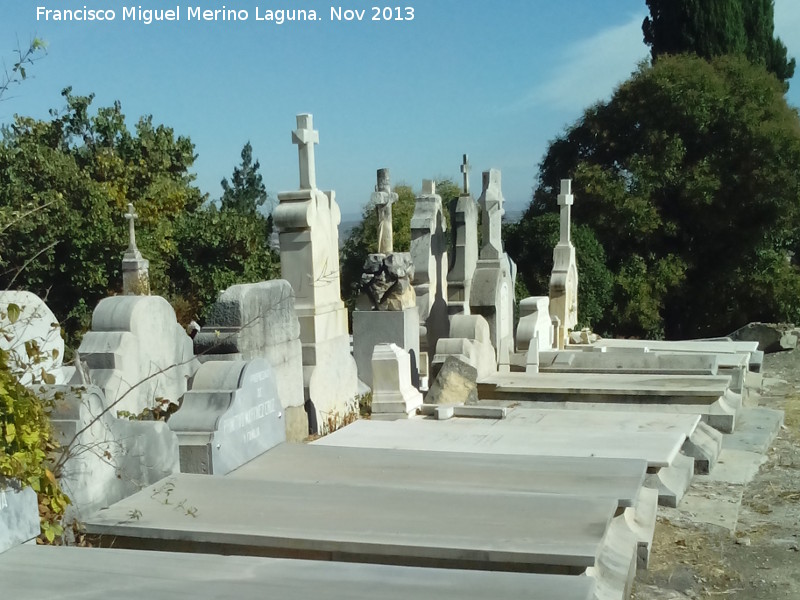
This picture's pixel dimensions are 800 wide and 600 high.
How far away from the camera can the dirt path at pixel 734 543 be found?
4.42 metres

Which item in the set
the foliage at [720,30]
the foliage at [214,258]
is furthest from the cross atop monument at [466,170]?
the foliage at [720,30]

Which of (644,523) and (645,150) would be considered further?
(645,150)

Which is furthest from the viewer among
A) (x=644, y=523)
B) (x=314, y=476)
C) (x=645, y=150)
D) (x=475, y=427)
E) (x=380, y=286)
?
(x=645, y=150)

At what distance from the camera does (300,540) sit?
3.23 m

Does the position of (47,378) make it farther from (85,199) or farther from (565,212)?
(85,199)

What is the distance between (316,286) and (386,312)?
50.9 inches

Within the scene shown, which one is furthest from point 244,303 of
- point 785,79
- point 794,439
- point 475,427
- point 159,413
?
point 785,79

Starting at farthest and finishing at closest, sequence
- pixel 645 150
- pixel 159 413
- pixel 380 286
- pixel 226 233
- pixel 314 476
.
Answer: pixel 645 150
pixel 226 233
pixel 380 286
pixel 159 413
pixel 314 476

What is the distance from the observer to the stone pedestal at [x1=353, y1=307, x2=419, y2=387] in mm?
8828

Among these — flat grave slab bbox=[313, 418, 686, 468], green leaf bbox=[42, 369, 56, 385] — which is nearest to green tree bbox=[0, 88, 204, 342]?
flat grave slab bbox=[313, 418, 686, 468]

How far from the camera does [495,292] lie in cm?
1073

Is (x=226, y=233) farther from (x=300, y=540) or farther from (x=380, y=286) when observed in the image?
(x=300, y=540)

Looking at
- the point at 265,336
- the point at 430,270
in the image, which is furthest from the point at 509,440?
the point at 430,270

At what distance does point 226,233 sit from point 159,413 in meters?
13.6
